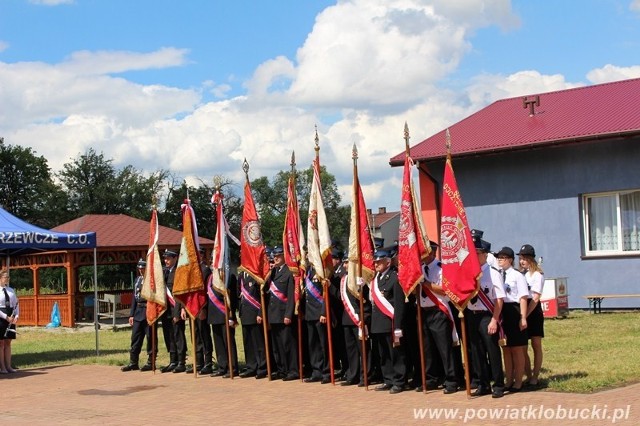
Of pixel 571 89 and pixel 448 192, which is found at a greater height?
pixel 571 89

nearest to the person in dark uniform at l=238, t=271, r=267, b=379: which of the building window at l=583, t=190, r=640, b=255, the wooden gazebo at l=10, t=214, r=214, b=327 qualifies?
the building window at l=583, t=190, r=640, b=255

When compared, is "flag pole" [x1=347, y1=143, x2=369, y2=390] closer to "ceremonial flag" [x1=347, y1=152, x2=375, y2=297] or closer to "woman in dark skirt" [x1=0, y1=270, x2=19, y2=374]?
"ceremonial flag" [x1=347, y1=152, x2=375, y2=297]

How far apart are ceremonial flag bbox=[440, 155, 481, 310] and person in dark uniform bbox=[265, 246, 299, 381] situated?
2950mm

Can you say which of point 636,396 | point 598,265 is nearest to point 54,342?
point 598,265

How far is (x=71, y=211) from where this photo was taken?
63.2 metres

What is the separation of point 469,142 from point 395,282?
11.6 meters

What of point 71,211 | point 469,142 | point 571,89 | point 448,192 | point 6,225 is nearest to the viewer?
point 448,192

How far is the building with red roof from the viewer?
2036 cm

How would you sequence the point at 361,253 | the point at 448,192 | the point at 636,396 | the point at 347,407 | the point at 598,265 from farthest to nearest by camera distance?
1. the point at 598,265
2. the point at 361,253
3. the point at 448,192
4. the point at 347,407
5. the point at 636,396

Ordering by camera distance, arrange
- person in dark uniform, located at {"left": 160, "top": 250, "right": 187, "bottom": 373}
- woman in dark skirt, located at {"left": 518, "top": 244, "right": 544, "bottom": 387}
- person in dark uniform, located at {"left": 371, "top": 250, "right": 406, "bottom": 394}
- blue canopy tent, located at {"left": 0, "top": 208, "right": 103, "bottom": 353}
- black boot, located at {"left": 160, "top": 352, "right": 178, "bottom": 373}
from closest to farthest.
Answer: woman in dark skirt, located at {"left": 518, "top": 244, "right": 544, "bottom": 387}
person in dark uniform, located at {"left": 371, "top": 250, "right": 406, "bottom": 394}
person in dark uniform, located at {"left": 160, "top": 250, "right": 187, "bottom": 373}
black boot, located at {"left": 160, "top": 352, "right": 178, "bottom": 373}
blue canopy tent, located at {"left": 0, "top": 208, "right": 103, "bottom": 353}

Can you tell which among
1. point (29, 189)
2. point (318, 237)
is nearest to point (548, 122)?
point (318, 237)

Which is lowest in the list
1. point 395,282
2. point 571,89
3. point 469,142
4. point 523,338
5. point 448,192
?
point 523,338

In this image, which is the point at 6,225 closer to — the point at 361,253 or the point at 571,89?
the point at 361,253

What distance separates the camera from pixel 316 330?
→ 42.3 feet
